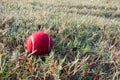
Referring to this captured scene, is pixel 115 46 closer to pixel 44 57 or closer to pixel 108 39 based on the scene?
pixel 108 39

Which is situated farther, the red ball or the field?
the red ball

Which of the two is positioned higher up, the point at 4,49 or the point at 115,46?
the point at 4,49

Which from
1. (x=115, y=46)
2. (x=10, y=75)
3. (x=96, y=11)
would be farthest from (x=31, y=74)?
(x=96, y=11)

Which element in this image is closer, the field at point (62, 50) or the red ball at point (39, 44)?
the field at point (62, 50)

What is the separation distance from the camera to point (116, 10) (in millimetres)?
6820

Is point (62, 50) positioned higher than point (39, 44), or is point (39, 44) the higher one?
point (39, 44)

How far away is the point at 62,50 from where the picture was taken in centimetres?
307

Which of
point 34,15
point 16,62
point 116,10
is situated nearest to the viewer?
point 16,62

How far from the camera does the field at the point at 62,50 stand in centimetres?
255

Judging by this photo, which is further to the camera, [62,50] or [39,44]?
[62,50]

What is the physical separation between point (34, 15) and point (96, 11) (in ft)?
8.09

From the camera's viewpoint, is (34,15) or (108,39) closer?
(108,39)

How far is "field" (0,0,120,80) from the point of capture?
2.55m

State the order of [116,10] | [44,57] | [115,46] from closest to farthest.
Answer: [44,57] → [115,46] → [116,10]
